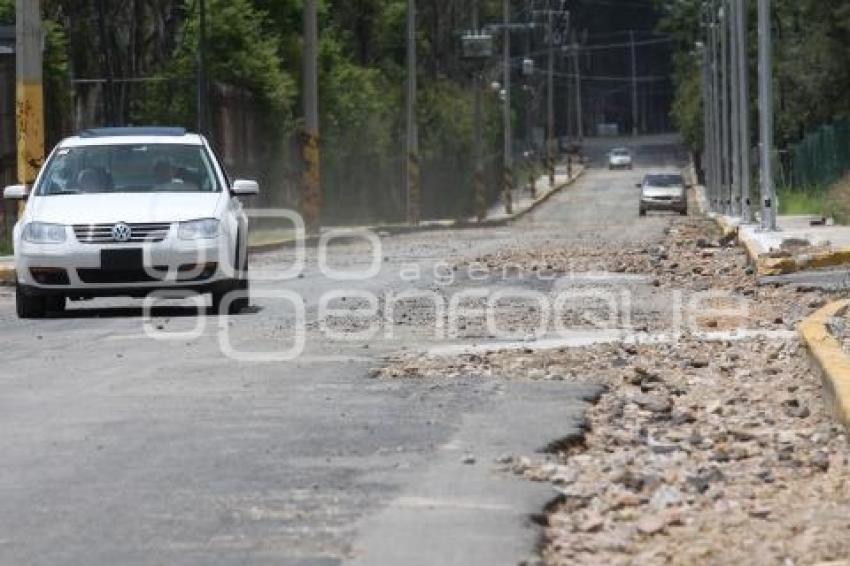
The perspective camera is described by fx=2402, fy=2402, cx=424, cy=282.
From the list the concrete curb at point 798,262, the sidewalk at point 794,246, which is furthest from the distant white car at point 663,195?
the concrete curb at point 798,262

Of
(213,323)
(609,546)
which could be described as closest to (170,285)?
(213,323)

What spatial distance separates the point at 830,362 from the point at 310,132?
139 feet

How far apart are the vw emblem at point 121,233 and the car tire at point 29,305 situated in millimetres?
1079

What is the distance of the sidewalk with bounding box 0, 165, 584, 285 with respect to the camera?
135ft

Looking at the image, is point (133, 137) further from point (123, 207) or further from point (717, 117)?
point (717, 117)

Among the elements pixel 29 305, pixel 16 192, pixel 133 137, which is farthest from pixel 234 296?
pixel 16 192

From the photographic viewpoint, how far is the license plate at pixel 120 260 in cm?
2019

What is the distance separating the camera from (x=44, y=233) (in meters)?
20.5

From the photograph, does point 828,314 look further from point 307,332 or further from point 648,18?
point 648,18

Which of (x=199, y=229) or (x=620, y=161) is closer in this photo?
(x=199, y=229)

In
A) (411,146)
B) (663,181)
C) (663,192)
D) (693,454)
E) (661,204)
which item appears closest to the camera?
(693,454)

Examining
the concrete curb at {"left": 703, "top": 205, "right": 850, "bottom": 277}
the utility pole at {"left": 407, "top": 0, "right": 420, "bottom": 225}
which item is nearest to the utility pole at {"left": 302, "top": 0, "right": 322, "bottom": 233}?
the utility pole at {"left": 407, "top": 0, "right": 420, "bottom": 225}

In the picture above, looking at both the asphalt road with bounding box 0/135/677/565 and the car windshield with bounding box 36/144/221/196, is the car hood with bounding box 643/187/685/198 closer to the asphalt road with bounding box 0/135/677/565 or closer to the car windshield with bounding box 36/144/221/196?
the car windshield with bounding box 36/144/221/196

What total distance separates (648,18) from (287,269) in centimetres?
16097
